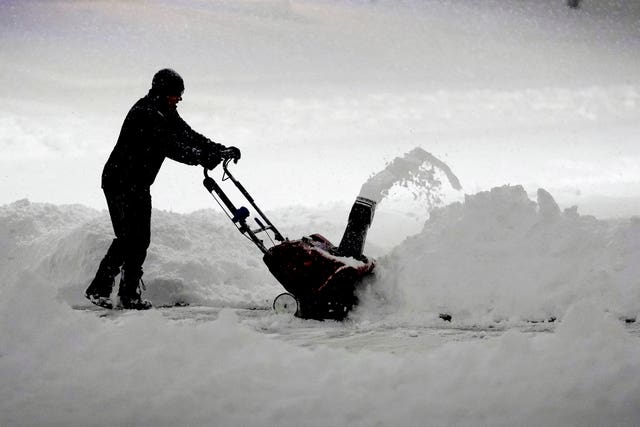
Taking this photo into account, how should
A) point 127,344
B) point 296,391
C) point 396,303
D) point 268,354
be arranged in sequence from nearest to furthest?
point 296,391 → point 268,354 → point 127,344 → point 396,303

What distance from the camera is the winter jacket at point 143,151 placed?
197 inches

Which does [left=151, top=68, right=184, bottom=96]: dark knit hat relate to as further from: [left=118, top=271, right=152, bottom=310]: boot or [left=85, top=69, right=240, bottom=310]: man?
[left=118, top=271, right=152, bottom=310]: boot

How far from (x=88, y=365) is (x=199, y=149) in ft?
8.37

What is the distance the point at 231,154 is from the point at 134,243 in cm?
109

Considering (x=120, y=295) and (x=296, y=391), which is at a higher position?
(x=120, y=295)

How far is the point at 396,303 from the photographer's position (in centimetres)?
494

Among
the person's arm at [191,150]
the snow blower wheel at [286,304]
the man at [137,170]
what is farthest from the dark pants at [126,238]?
the snow blower wheel at [286,304]

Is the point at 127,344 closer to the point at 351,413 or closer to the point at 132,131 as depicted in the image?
the point at 351,413

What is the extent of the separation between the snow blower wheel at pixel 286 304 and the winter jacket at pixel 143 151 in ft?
4.19

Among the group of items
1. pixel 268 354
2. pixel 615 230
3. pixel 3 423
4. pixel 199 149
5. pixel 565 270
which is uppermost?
pixel 199 149

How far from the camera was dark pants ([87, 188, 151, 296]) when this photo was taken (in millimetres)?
5000

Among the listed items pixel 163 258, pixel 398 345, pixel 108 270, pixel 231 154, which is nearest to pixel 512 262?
pixel 398 345

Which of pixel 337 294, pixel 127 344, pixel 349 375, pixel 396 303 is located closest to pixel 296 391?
pixel 349 375

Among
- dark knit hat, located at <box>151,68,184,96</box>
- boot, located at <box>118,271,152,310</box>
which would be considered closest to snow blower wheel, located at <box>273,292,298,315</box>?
boot, located at <box>118,271,152,310</box>
